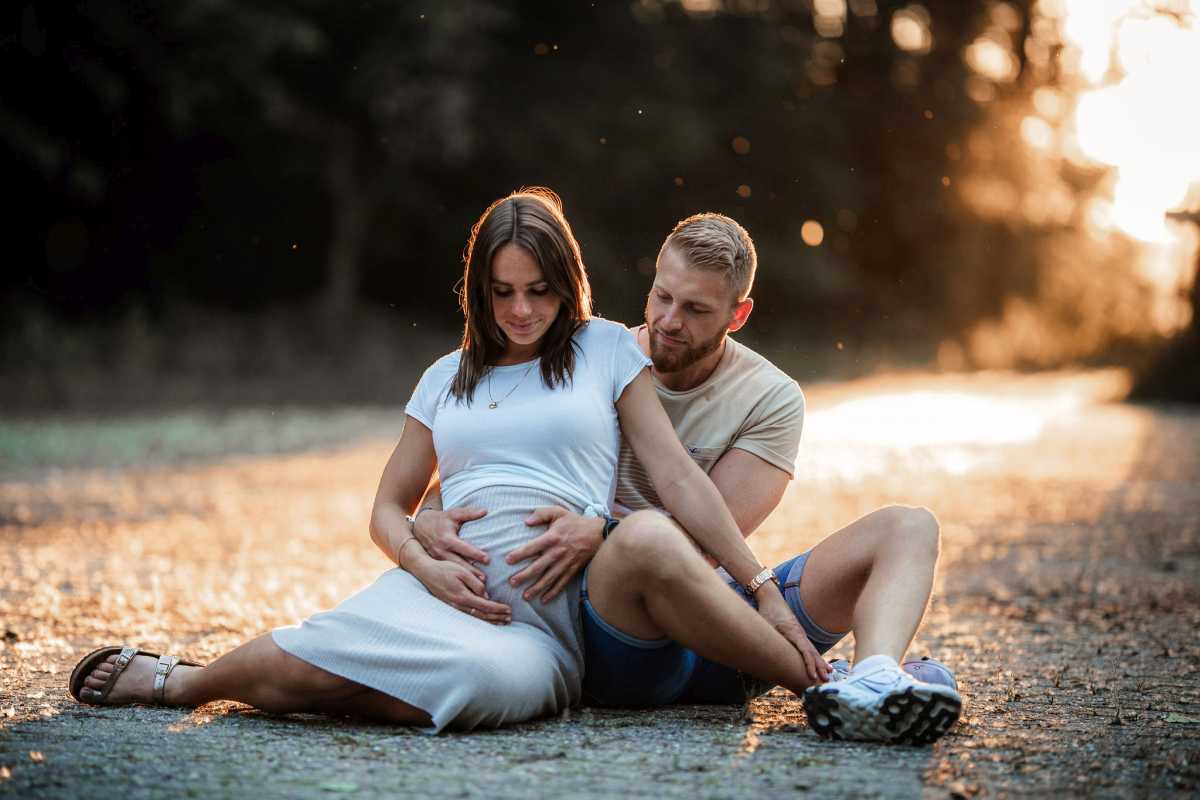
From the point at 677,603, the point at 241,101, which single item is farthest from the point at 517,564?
the point at 241,101

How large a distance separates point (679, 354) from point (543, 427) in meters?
0.54

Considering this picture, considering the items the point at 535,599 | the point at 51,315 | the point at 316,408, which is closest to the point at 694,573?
the point at 535,599

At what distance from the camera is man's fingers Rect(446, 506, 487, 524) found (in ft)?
14.0

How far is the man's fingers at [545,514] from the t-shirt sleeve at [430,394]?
46 centimetres

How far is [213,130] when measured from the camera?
25.8 metres

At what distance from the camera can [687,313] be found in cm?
457

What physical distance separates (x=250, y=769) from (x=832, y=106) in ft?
114

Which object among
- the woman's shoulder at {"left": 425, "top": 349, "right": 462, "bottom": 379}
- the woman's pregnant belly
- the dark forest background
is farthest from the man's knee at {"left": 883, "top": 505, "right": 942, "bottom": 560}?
the dark forest background

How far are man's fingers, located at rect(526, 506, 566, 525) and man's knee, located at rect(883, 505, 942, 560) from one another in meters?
0.92

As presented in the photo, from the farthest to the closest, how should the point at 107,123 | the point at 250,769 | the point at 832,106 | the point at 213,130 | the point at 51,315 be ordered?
the point at 832,106, the point at 213,130, the point at 51,315, the point at 107,123, the point at 250,769

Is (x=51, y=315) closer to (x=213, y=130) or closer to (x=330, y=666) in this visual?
(x=213, y=130)

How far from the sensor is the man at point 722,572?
397cm

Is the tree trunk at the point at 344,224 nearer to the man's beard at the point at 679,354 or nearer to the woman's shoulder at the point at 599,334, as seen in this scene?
the man's beard at the point at 679,354

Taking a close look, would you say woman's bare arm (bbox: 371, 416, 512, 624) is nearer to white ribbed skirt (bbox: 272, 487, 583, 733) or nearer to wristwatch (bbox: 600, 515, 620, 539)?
white ribbed skirt (bbox: 272, 487, 583, 733)
